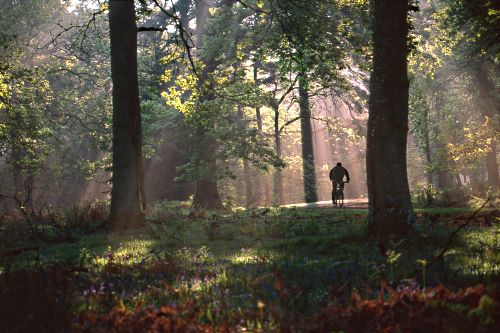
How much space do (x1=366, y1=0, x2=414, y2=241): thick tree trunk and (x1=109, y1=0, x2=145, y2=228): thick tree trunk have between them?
6528mm

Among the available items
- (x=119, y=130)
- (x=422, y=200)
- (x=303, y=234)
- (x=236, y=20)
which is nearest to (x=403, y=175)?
(x=303, y=234)

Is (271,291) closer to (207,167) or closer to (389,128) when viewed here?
(389,128)

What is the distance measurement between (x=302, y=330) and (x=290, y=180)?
216ft

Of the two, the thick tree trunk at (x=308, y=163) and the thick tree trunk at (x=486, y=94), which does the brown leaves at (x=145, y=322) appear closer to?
the thick tree trunk at (x=308, y=163)

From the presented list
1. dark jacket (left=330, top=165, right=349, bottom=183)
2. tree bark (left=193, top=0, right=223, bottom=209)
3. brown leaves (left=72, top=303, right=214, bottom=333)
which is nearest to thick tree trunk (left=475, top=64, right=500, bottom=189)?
dark jacket (left=330, top=165, right=349, bottom=183)

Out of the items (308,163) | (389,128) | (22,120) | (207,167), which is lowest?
(389,128)

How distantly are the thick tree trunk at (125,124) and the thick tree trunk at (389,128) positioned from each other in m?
6.53

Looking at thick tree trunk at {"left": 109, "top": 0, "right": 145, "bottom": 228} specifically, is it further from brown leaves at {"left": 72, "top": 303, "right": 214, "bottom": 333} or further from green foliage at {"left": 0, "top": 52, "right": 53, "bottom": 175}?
brown leaves at {"left": 72, "top": 303, "right": 214, "bottom": 333}

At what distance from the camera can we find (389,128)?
31.0ft

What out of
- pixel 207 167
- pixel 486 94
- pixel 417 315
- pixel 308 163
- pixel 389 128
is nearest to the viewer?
pixel 417 315

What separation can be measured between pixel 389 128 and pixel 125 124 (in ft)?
23.8

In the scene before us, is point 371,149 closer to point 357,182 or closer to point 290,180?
point 290,180

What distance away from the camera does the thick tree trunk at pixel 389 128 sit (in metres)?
9.34

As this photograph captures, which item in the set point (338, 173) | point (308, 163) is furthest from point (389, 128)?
point (308, 163)
